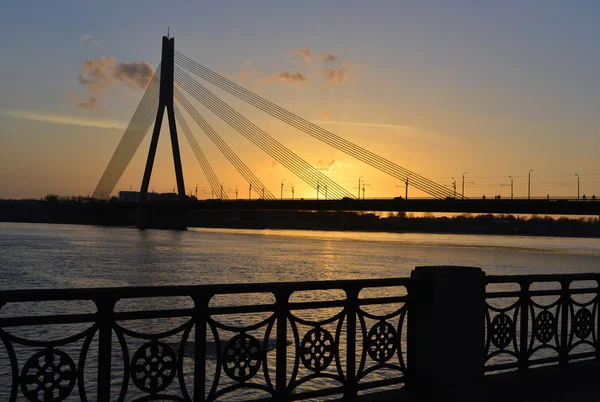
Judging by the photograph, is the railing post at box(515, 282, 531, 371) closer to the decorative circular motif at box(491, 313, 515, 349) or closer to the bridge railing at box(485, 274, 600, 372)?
the bridge railing at box(485, 274, 600, 372)

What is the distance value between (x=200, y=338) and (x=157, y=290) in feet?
1.36

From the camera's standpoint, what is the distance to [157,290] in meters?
4.27

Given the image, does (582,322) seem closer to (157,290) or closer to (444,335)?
(444,335)

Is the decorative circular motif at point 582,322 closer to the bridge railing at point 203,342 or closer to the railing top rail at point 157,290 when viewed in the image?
the bridge railing at point 203,342

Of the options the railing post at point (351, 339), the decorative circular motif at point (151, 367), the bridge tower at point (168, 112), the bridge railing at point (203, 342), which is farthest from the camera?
the bridge tower at point (168, 112)

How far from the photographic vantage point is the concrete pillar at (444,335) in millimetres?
5289

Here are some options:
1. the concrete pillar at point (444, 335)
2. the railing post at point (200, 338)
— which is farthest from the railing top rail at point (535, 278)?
the railing post at point (200, 338)

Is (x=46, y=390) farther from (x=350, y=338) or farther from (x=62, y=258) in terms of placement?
(x=62, y=258)

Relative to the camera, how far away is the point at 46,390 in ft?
13.1

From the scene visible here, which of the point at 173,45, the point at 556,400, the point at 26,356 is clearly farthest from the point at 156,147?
the point at 556,400

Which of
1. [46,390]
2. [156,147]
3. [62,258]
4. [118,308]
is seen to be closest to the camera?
[46,390]

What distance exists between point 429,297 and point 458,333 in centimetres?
36

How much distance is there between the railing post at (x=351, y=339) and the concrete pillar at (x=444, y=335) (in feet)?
1.80

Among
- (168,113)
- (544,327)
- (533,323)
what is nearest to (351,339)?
(533,323)
